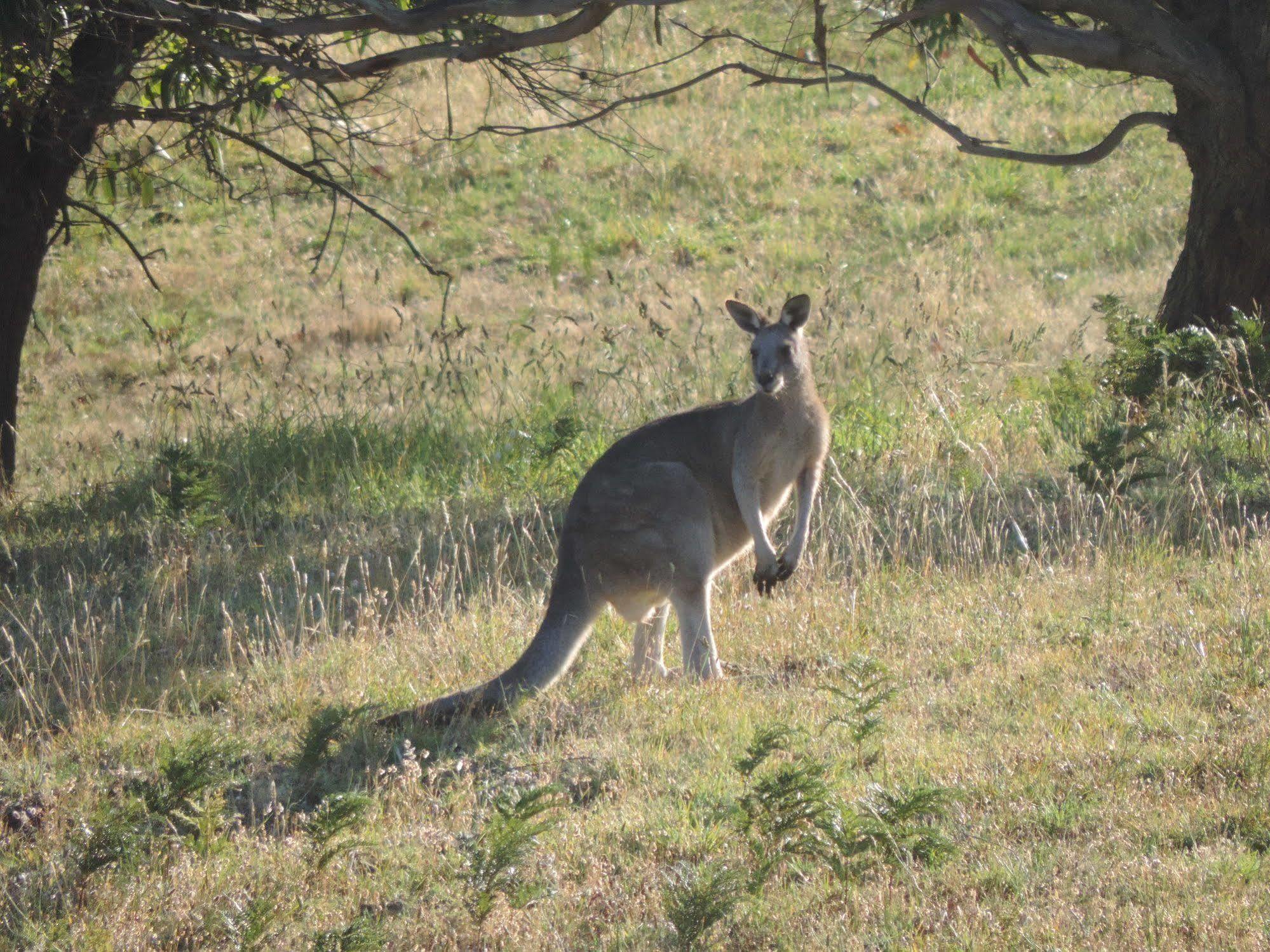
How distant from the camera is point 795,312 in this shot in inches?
257

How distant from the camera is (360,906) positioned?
4055 mm

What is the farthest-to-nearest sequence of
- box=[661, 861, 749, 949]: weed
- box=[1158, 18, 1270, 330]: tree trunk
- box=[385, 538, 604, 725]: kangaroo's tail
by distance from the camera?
box=[1158, 18, 1270, 330]: tree trunk → box=[385, 538, 604, 725]: kangaroo's tail → box=[661, 861, 749, 949]: weed

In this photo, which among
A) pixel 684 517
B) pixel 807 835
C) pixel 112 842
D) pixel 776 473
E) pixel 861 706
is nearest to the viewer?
pixel 807 835

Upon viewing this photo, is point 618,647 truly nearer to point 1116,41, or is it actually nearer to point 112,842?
point 112,842

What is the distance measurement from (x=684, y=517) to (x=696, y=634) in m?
0.53

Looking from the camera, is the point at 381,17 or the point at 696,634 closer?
the point at 696,634

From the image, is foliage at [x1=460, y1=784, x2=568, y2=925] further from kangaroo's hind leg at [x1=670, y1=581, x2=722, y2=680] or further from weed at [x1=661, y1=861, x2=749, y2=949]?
kangaroo's hind leg at [x1=670, y1=581, x2=722, y2=680]

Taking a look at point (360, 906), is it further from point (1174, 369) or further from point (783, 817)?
point (1174, 369)

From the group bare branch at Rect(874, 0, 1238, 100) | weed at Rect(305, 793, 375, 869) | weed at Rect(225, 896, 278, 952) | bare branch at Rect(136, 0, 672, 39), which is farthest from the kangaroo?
bare branch at Rect(874, 0, 1238, 100)

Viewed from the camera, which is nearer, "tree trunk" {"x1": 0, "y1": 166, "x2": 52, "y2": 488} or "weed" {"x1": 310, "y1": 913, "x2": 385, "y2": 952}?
"weed" {"x1": 310, "y1": 913, "x2": 385, "y2": 952}

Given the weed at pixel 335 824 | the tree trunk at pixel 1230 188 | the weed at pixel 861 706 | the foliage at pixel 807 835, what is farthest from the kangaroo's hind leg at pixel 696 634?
the tree trunk at pixel 1230 188

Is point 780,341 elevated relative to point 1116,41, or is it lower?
lower

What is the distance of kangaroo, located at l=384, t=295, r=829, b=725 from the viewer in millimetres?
5684

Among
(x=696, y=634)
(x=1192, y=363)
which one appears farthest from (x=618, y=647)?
(x=1192, y=363)
